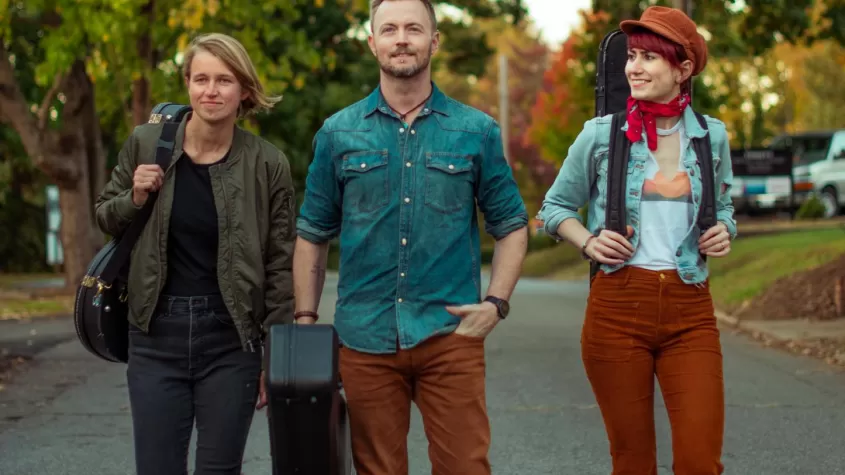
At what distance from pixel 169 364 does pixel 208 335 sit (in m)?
0.16

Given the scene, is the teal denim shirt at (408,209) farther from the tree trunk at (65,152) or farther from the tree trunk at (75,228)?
the tree trunk at (75,228)

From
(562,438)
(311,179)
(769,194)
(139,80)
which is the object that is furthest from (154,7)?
(769,194)

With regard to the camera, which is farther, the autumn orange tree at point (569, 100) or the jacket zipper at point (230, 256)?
the autumn orange tree at point (569, 100)

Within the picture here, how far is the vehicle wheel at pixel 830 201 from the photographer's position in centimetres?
3507

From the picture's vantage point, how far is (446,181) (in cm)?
428

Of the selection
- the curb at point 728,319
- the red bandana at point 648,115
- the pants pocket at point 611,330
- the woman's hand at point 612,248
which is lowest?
the curb at point 728,319

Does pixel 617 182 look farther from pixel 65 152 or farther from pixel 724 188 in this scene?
pixel 65 152

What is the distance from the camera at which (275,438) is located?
3.83 metres

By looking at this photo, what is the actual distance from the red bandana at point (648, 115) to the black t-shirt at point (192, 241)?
1.38 m

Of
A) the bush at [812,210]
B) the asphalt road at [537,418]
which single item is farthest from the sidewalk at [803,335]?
the bush at [812,210]

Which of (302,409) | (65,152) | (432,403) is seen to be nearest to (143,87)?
(65,152)

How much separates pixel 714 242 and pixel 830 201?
105 feet

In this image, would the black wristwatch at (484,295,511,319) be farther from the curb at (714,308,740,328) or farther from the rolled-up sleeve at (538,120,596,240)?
the curb at (714,308,740,328)

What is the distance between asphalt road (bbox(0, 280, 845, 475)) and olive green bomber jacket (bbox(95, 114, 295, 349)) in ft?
A: 10.1
